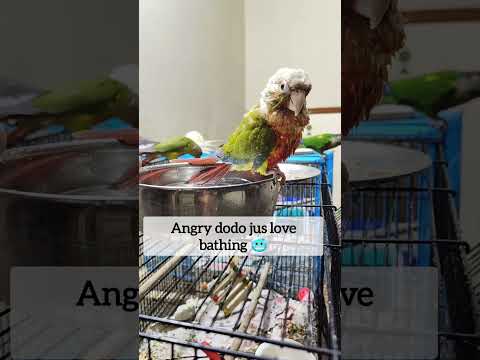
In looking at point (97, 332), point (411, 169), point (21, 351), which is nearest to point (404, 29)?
point (411, 169)

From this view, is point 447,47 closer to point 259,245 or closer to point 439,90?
point 439,90

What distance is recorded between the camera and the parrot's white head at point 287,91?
1035 mm

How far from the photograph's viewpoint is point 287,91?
1.04 metres

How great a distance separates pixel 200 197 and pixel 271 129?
241 mm

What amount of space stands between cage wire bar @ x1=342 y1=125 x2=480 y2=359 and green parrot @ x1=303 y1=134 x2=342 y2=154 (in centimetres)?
5

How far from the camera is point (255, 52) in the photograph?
106 centimetres

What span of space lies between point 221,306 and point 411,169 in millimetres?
561

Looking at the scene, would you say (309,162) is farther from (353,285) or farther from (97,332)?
(97,332)

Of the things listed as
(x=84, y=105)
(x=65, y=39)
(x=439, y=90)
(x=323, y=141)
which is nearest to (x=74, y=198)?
(x=84, y=105)

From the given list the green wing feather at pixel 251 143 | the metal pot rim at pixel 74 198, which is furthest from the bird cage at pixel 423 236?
the metal pot rim at pixel 74 198

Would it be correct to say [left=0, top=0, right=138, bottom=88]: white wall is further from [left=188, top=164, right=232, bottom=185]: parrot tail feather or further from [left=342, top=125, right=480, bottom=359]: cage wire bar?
[left=342, top=125, right=480, bottom=359]: cage wire bar

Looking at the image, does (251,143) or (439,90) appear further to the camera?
(251,143)

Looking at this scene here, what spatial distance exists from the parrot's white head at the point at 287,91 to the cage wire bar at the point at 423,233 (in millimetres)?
162

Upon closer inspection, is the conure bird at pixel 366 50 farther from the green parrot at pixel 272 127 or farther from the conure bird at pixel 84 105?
the conure bird at pixel 84 105
